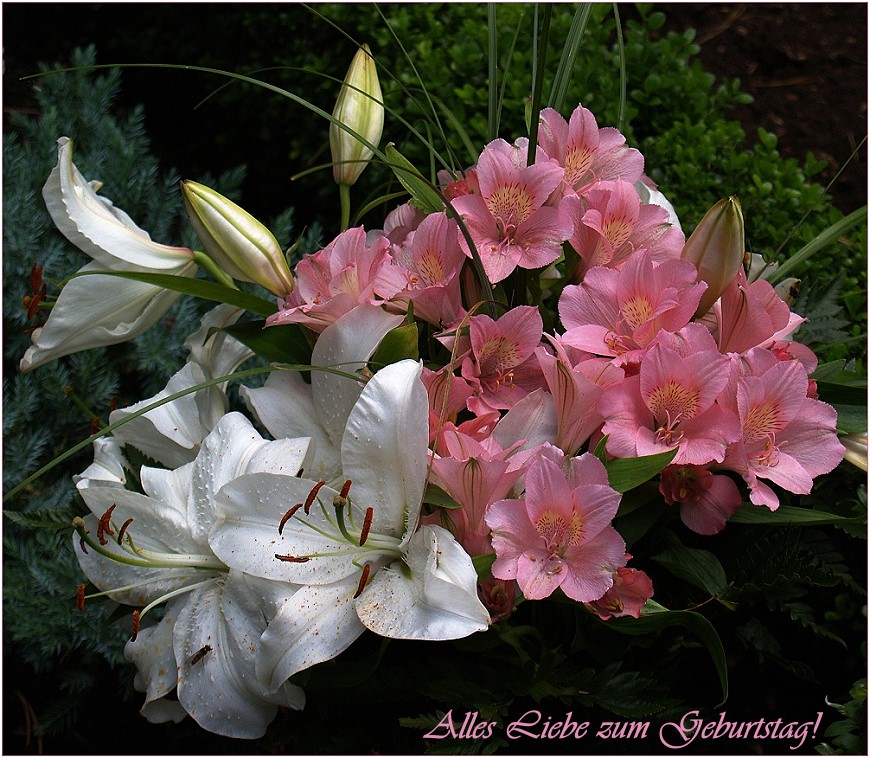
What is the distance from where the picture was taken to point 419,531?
22.9 inches

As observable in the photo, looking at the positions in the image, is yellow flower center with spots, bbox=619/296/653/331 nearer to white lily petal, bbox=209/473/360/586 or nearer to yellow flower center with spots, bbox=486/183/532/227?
yellow flower center with spots, bbox=486/183/532/227

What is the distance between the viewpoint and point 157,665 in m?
0.65

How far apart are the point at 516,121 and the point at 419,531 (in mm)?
1071

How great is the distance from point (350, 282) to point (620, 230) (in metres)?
0.21

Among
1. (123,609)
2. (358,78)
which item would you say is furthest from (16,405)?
(358,78)

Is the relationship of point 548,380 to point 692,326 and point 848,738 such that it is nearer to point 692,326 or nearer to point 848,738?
point 692,326

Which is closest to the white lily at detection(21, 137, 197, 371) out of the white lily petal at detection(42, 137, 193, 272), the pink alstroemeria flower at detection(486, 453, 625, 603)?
the white lily petal at detection(42, 137, 193, 272)

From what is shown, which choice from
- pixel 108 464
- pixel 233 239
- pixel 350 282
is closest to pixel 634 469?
→ pixel 350 282

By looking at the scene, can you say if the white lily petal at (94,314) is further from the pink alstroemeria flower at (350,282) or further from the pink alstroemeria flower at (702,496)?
the pink alstroemeria flower at (702,496)

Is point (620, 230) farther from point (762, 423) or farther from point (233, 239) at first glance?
point (233, 239)

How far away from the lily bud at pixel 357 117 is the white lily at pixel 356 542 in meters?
0.28

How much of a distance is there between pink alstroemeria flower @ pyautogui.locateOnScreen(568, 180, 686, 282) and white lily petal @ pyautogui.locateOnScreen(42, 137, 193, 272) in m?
0.32

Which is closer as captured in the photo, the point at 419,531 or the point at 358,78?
the point at 419,531

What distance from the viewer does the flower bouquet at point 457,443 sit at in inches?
22.0
